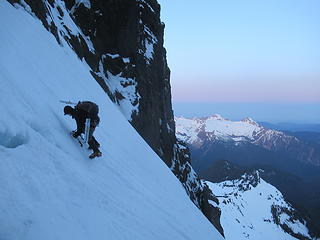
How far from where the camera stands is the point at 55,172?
6.36 metres

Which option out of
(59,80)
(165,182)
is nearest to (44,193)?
(59,80)

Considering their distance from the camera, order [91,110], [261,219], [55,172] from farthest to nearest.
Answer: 1. [261,219]
2. [91,110]
3. [55,172]

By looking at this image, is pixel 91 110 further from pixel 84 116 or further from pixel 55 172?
pixel 55 172

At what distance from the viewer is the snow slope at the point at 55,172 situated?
5.08 metres

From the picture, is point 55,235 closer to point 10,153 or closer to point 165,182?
point 10,153

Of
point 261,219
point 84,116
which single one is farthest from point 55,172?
point 261,219

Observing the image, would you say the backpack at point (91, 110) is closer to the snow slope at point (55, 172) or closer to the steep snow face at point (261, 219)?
the snow slope at point (55, 172)

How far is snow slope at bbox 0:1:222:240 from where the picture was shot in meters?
5.08

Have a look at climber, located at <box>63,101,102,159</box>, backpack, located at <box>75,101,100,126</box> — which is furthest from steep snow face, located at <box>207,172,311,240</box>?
backpack, located at <box>75,101,100,126</box>

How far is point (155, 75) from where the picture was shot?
123 ft

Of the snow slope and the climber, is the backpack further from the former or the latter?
the snow slope

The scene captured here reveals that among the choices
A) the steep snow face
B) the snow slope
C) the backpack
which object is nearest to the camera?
the snow slope

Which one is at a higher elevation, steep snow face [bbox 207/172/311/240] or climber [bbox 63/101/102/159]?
climber [bbox 63/101/102/159]

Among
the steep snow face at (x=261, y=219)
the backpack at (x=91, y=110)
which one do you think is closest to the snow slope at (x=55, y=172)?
the backpack at (x=91, y=110)
